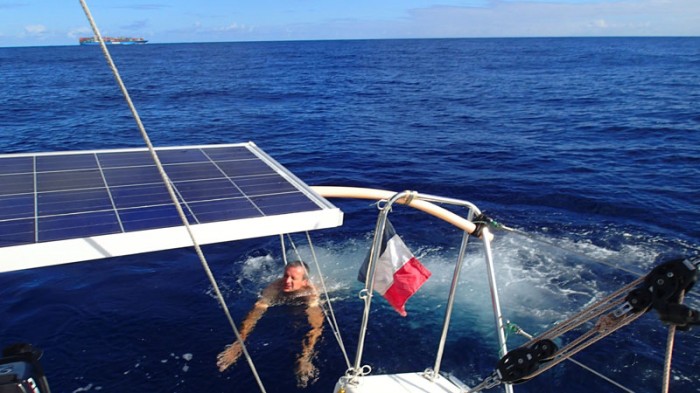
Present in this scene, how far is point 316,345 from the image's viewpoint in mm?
12039

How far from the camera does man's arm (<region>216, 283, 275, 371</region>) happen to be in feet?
36.8

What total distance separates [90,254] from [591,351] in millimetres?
11264

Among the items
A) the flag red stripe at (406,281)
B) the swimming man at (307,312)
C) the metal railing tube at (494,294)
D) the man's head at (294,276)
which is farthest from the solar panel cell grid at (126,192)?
the swimming man at (307,312)

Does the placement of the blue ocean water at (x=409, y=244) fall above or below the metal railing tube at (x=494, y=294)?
below

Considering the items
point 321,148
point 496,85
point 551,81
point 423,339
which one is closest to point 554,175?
point 321,148

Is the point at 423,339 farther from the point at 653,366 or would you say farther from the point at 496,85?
the point at 496,85

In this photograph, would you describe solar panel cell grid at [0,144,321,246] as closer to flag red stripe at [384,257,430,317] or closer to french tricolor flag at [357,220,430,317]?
french tricolor flag at [357,220,430,317]

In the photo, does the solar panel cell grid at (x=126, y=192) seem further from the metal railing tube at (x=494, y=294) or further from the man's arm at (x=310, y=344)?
the man's arm at (x=310, y=344)

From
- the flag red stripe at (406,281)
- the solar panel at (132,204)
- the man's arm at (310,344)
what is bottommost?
the man's arm at (310,344)

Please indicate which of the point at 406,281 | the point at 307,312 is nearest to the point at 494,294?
the point at 406,281

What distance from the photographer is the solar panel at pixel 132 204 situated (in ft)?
19.4

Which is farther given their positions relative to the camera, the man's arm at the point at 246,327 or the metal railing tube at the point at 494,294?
the man's arm at the point at 246,327

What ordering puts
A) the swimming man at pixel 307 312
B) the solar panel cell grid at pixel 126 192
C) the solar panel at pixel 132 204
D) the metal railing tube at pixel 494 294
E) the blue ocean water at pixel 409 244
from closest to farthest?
the solar panel at pixel 132 204 → the solar panel cell grid at pixel 126 192 → the metal railing tube at pixel 494 294 → the swimming man at pixel 307 312 → the blue ocean water at pixel 409 244

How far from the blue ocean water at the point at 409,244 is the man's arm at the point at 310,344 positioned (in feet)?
0.79
